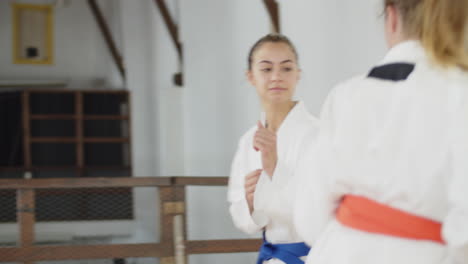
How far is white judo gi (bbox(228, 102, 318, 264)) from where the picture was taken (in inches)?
57.9

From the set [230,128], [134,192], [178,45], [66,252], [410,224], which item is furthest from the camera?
[134,192]

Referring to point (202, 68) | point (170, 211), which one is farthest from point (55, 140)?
point (170, 211)

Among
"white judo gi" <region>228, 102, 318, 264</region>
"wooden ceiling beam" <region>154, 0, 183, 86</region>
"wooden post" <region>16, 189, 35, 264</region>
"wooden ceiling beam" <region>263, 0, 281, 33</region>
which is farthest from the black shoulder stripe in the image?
"wooden ceiling beam" <region>154, 0, 183, 86</region>

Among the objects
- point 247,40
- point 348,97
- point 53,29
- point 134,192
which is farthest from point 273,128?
point 53,29

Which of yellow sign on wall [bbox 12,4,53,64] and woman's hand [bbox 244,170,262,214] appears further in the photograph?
yellow sign on wall [bbox 12,4,53,64]

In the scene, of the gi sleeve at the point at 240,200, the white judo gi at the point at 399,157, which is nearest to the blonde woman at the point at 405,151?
the white judo gi at the point at 399,157

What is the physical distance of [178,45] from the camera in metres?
7.04

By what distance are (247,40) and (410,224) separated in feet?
12.8

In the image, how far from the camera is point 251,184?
1533 mm

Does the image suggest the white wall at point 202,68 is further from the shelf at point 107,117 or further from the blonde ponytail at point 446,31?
the blonde ponytail at point 446,31

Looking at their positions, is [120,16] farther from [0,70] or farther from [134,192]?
[134,192]

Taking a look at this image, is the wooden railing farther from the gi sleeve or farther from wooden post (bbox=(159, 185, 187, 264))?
the gi sleeve

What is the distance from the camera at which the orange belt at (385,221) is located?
902mm

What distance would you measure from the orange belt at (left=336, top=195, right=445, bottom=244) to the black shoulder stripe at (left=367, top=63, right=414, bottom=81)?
0.19 m
